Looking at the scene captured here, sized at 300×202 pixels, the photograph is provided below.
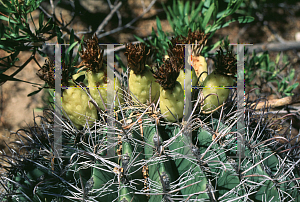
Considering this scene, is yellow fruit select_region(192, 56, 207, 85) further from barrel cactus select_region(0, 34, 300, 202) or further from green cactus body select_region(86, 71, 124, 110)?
green cactus body select_region(86, 71, 124, 110)

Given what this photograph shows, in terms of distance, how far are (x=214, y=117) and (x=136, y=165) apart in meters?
0.32

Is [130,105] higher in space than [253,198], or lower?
higher

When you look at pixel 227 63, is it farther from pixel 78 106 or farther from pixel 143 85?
pixel 78 106

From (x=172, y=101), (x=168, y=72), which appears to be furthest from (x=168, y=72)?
(x=172, y=101)

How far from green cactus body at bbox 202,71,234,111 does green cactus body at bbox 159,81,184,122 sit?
0.10 metres

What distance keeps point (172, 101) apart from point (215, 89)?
166mm

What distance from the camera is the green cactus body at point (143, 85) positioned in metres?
0.81

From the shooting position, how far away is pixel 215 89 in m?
0.82

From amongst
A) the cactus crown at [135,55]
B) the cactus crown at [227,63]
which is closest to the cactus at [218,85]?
the cactus crown at [227,63]

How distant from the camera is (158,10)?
8.63 feet

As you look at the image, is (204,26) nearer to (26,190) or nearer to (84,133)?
(84,133)

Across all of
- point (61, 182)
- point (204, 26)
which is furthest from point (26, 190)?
point (204, 26)

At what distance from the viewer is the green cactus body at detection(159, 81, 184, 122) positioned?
2.48 feet

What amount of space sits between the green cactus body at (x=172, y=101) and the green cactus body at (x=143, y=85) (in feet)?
0.24
